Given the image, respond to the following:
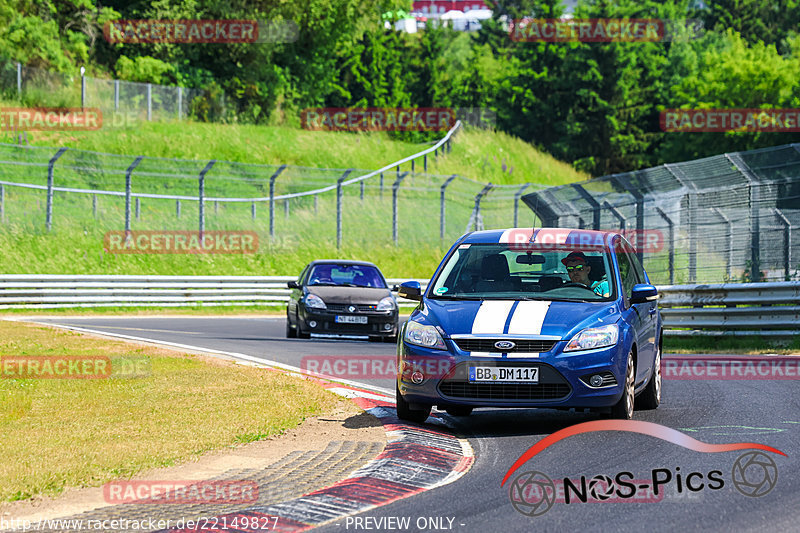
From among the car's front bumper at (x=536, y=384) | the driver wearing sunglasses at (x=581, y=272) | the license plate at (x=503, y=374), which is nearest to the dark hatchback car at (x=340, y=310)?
the driver wearing sunglasses at (x=581, y=272)

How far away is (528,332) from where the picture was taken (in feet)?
29.7

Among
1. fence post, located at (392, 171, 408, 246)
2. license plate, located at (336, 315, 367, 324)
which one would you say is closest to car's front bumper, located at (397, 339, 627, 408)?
license plate, located at (336, 315, 367, 324)

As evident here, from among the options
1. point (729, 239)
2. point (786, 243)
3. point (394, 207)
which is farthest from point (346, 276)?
point (394, 207)

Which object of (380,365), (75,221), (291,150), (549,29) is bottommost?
(380,365)

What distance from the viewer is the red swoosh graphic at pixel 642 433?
812 centimetres

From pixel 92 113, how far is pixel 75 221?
40.0 ft

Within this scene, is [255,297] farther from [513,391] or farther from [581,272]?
[513,391]

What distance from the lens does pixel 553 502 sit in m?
6.62

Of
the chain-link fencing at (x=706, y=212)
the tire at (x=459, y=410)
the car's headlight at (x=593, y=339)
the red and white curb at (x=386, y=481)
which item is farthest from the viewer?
the chain-link fencing at (x=706, y=212)

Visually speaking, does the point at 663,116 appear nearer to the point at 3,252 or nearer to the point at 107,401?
the point at 3,252

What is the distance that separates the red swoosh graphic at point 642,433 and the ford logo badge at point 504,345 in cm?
73

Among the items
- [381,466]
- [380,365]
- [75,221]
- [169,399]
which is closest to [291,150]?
[75,221]

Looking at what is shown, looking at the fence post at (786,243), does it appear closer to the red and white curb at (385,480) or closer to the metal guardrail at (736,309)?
the metal guardrail at (736,309)

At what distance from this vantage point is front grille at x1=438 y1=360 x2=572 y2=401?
895cm
